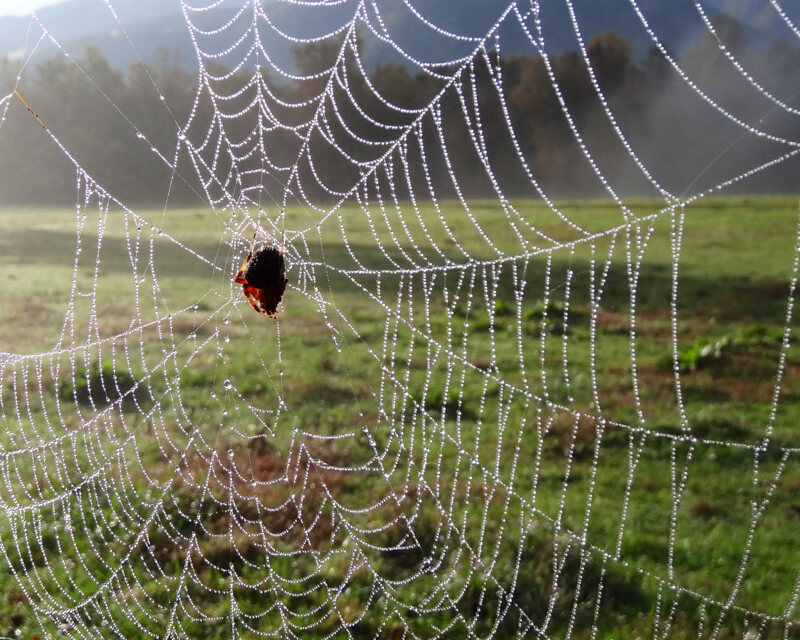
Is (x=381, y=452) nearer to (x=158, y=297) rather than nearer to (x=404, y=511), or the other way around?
(x=404, y=511)

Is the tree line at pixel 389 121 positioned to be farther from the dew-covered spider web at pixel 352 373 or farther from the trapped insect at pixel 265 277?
the trapped insect at pixel 265 277

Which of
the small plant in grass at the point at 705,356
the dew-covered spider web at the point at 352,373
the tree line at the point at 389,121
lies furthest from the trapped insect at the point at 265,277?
→ the small plant in grass at the point at 705,356

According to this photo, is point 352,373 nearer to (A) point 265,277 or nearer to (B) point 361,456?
(B) point 361,456

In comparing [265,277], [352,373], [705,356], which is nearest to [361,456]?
[352,373]

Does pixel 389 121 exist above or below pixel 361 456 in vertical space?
above

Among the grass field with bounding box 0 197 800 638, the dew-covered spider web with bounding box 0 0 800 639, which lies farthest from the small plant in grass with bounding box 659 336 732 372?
the dew-covered spider web with bounding box 0 0 800 639

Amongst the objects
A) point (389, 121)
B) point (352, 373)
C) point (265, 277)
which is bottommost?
point (352, 373)

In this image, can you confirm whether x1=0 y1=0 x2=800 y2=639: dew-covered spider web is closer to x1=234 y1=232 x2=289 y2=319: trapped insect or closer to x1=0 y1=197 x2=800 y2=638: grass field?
x1=0 y1=197 x2=800 y2=638: grass field
